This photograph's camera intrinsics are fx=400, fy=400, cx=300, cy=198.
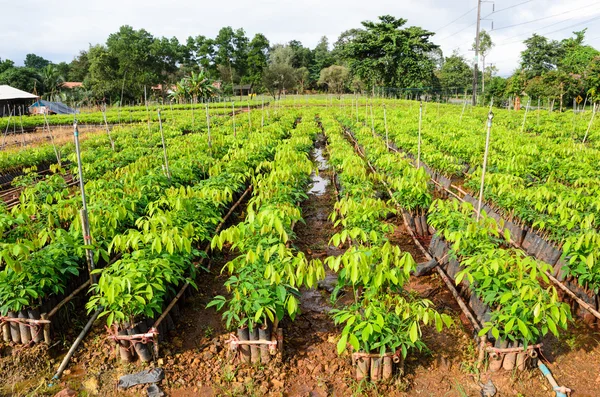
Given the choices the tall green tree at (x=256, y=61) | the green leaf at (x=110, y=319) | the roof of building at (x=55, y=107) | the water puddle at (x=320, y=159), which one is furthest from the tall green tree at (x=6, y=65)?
the green leaf at (x=110, y=319)

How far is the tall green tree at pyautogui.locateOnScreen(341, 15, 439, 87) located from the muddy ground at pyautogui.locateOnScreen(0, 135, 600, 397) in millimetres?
36776

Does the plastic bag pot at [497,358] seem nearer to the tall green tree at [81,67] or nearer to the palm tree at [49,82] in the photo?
the palm tree at [49,82]

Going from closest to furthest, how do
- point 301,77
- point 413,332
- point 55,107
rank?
point 413,332, point 55,107, point 301,77

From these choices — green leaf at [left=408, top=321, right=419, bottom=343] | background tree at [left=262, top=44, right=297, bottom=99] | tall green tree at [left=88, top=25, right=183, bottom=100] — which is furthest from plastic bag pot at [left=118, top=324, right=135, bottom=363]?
background tree at [left=262, top=44, right=297, bottom=99]

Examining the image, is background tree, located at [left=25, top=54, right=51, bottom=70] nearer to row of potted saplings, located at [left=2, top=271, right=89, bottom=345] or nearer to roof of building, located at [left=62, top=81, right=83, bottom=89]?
roof of building, located at [left=62, top=81, right=83, bottom=89]

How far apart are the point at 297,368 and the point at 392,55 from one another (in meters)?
40.5

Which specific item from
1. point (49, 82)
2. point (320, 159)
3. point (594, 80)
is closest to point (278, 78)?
point (49, 82)

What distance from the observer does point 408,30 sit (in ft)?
130

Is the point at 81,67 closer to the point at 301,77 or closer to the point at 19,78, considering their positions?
the point at 19,78

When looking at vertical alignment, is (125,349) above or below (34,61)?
below

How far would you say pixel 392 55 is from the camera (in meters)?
39.9

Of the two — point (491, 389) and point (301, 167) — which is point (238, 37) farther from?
point (491, 389)

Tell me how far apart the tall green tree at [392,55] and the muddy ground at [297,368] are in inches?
1448

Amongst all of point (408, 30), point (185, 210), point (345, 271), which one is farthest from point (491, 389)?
point (408, 30)
